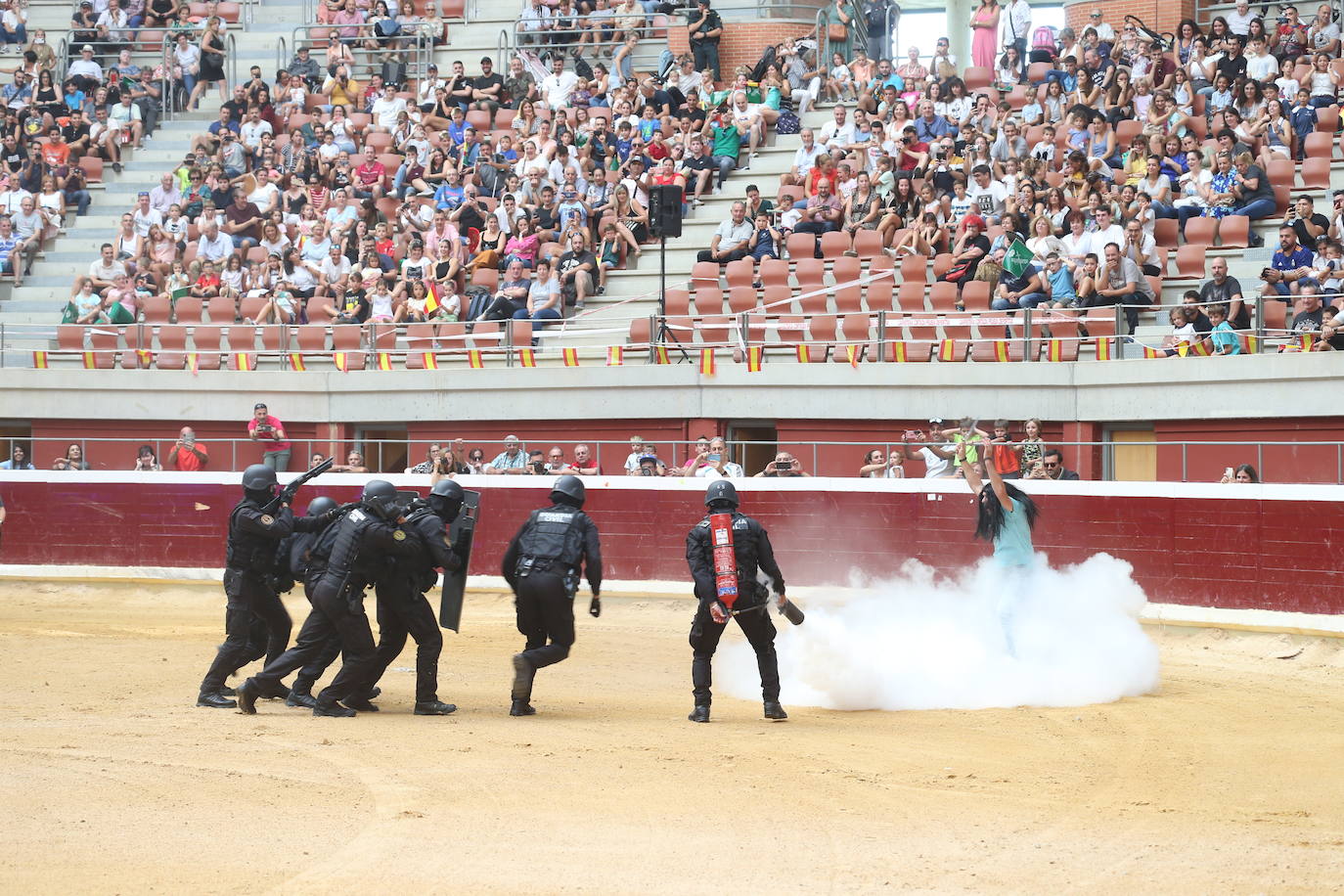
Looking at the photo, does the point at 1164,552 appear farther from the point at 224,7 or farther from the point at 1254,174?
the point at 224,7

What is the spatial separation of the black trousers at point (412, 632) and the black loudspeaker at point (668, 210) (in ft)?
35.5

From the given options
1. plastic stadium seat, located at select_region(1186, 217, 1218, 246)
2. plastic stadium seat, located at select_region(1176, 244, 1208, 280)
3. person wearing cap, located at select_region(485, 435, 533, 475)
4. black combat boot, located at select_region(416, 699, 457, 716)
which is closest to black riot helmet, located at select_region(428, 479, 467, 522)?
black combat boot, located at select_region(416, 699, 457, 716)

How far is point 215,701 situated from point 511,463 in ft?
28.5

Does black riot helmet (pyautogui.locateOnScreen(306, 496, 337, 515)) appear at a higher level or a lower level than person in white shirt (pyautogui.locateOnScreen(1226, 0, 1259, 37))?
lower

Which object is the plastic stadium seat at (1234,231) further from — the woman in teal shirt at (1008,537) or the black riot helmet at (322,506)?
the black riot helmet at (322,506)

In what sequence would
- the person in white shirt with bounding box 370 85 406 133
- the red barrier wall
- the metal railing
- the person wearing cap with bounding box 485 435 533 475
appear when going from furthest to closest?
the person in white shirt with bounding box 370 85 406 133, the person wearing cap with bounding box 485 435 533 475, the metal railing, the red barrier wall

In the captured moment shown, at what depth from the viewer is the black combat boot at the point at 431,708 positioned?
13.1 metres

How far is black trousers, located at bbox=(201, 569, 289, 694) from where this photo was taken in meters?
13.3

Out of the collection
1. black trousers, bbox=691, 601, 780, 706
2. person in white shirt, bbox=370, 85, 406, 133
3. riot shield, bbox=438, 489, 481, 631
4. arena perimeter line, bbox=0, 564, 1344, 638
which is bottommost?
arena perimeter line, bbox=0, 564, 1344, 638

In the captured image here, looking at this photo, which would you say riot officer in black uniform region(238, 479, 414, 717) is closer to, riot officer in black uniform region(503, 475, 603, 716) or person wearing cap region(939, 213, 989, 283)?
riot officer in black uniform region(503, 475, 603, 716)

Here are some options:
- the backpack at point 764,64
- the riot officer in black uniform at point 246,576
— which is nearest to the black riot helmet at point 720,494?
the riot officer in black uniform at point 246,576

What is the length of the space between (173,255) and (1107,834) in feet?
73.3

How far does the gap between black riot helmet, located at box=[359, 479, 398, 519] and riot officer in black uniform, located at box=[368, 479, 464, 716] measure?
20 cm

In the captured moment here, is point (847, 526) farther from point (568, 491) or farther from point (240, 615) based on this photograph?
point (240, 615)
